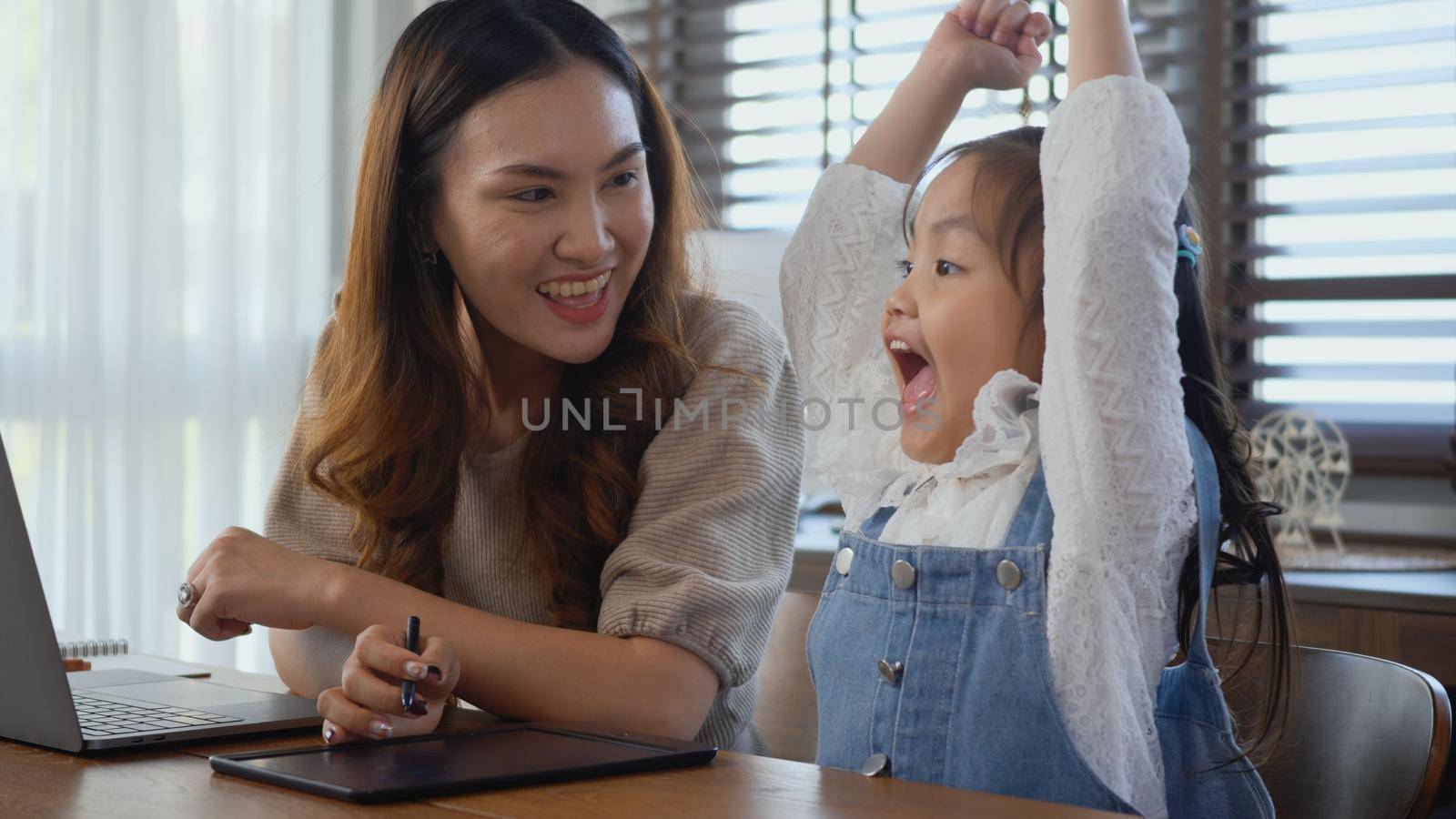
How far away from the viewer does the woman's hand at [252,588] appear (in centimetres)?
109

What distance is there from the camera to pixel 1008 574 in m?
0.95

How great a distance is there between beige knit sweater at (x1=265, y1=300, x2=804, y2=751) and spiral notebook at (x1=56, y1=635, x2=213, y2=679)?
15 cm

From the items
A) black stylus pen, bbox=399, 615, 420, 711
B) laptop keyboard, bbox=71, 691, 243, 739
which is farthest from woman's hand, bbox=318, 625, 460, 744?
laptop keyboard, bbox=71, 691, 243, 739

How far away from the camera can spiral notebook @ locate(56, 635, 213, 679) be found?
52.1 inches

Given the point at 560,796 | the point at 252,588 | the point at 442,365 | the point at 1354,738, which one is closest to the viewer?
the point at 560,796

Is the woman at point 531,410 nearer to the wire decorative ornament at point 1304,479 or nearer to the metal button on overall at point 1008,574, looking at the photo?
the metal button on overall at point 1008,574

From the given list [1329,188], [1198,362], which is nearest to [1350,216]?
[1329,188]

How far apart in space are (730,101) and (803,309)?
6.78 ft

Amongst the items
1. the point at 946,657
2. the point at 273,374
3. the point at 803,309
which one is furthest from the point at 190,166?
the point at 946,657

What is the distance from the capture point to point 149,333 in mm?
2865

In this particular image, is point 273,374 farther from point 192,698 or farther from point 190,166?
point 192,698

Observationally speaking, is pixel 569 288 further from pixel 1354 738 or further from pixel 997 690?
pixel 1354 738

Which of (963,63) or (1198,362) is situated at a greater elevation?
(963,63)

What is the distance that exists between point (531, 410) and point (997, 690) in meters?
A: 0.60
